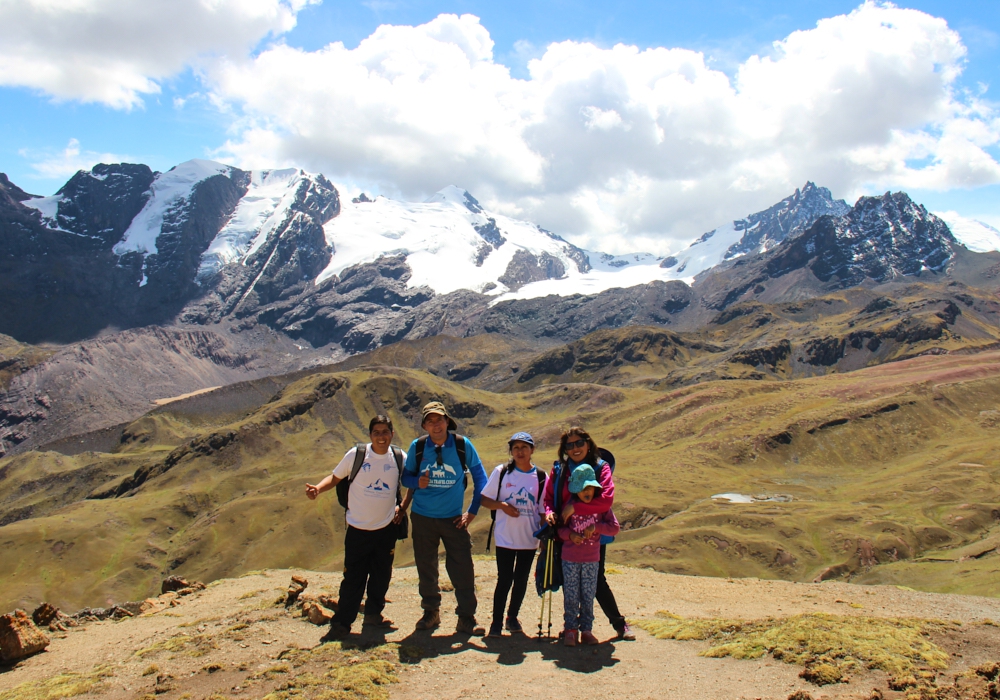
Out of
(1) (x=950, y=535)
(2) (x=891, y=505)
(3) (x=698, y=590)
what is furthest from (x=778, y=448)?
(3) (x=698, y=590)

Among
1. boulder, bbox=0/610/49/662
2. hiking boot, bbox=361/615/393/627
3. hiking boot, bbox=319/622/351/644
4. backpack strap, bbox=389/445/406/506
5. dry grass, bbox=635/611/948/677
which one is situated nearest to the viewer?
dry grass, bbox=635/611/948/677

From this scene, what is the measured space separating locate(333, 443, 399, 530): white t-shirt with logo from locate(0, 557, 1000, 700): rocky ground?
2475 mm

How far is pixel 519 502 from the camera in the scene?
46.3 ft

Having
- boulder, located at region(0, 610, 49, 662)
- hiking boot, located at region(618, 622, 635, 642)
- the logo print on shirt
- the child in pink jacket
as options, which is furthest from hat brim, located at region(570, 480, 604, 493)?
boulder, located at region(0, 610, 49, 662)

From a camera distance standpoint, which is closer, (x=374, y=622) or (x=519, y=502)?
(x=519, y=502)

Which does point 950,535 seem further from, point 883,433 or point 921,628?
point 921,628

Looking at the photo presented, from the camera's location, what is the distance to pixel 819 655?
1274cm

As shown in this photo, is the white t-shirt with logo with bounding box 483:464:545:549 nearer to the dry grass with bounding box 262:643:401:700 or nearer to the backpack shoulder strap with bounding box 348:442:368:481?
the backpack shoulder strap with bounding box 348:442:368:481

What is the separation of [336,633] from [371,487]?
10.2ft

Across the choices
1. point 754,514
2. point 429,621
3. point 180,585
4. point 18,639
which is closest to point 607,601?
point 429,621

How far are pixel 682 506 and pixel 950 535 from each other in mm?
42625

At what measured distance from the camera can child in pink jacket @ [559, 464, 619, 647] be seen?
44.5 ft

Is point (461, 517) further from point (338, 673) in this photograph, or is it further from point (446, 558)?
point (338, 673)

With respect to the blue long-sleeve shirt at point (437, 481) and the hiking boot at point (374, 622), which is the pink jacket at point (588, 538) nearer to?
the blue long-sleeve shirt at point (437, 481)
